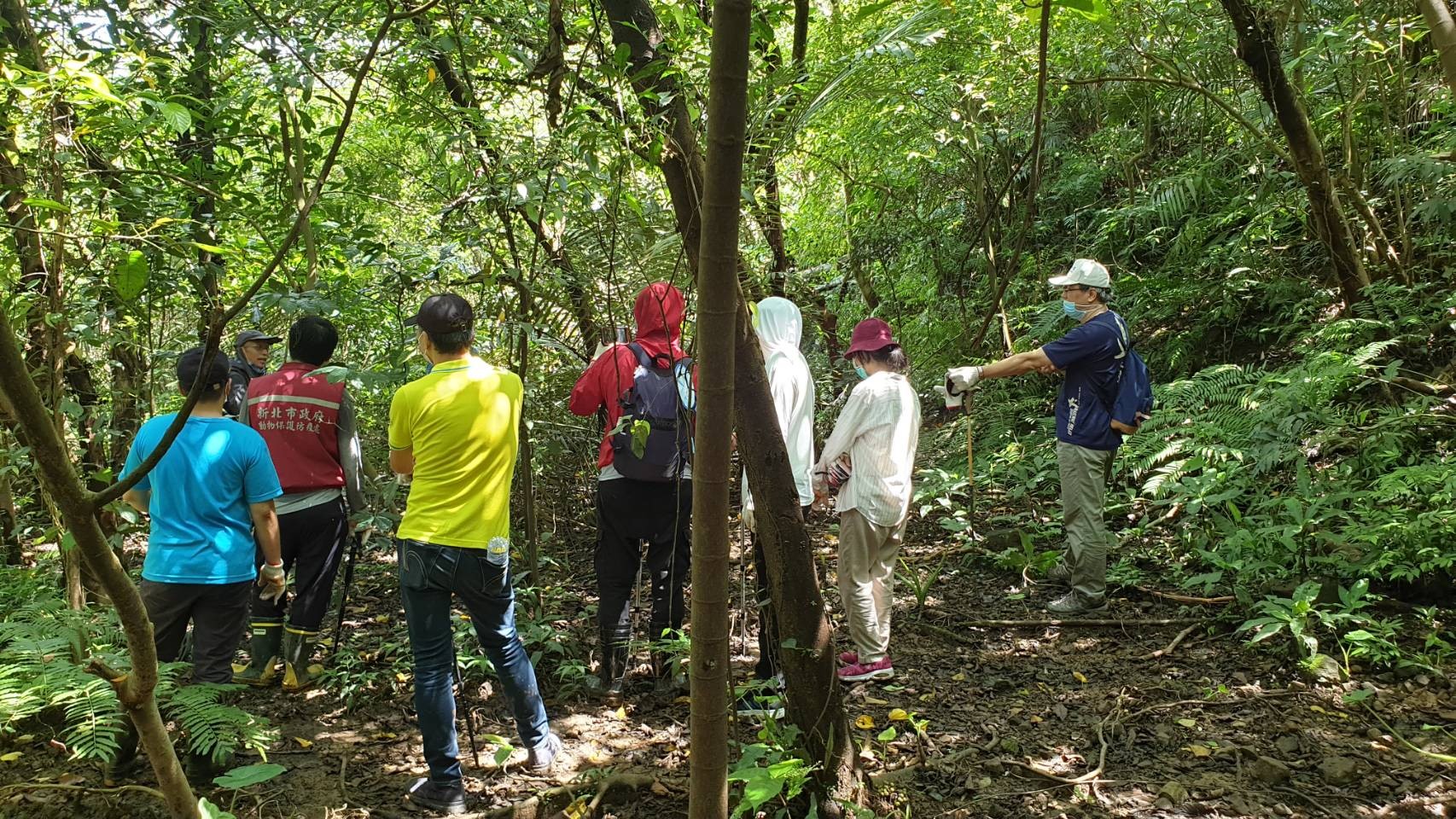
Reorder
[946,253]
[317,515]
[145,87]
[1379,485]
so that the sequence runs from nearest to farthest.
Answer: [145,87] → [317,515] → [1379,485] → [946,253]

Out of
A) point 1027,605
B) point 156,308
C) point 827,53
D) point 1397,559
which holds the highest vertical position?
point 827,53

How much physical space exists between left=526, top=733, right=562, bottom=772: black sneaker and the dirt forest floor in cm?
5

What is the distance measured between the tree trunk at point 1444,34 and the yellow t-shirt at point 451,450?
10.5 ft

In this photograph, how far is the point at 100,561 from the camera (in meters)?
1.29

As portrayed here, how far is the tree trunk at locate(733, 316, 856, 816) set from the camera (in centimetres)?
289

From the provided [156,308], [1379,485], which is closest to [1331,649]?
[1379,485]

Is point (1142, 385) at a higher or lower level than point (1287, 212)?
lower

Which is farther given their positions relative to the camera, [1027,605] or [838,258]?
[838,258]

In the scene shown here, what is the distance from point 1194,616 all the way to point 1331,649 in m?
0.76

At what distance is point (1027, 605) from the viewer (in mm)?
5473

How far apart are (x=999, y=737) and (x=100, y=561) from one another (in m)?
3.54

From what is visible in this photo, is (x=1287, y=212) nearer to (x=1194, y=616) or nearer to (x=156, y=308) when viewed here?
(x=1194, y=616)

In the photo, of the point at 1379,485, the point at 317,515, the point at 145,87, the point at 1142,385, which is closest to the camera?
the point at 145,87

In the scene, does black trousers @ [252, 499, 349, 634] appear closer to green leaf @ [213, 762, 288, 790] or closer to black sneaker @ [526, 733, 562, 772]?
black sneaker @ [526, 733, 562, 772]
